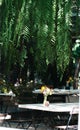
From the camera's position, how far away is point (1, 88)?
1041 centimetres

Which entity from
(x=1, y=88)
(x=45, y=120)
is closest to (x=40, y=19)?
(x=45, y=120)

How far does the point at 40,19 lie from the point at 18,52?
1385 millimetres

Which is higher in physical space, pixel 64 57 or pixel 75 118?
pixel 64 57

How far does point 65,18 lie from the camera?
5402 mm

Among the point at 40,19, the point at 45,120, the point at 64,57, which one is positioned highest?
the point at 40,19

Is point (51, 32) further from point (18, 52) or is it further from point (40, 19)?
point (18, 52)

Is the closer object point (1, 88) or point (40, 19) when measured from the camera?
point (40, 19)

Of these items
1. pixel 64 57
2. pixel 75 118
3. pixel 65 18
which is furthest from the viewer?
pixel 75 118

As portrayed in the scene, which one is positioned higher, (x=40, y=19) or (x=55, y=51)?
(x=40, y=19)

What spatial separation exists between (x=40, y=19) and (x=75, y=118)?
1736 millimetres

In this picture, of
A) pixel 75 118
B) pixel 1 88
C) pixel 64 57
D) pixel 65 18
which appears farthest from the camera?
pixel 1 88

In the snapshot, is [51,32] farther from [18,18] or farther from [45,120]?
[45,120]

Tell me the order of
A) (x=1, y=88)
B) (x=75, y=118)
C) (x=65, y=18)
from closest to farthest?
(x=65, y=18) < (x=75, y=118) < (x=1, y=88)

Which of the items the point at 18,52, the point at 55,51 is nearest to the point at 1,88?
the point at 18,52
